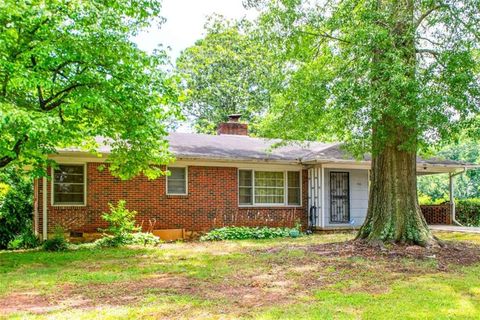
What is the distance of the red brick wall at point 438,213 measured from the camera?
62.2ft

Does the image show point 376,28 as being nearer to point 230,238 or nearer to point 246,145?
point 230,238

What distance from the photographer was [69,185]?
13352 mm

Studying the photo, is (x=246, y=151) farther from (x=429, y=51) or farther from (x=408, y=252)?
(x=408, y=252)

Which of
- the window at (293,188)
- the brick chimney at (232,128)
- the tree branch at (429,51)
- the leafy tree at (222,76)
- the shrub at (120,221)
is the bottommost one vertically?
the shrub at (120,221)

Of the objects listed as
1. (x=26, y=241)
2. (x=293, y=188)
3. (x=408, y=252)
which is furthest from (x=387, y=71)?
(x=26, y=241)

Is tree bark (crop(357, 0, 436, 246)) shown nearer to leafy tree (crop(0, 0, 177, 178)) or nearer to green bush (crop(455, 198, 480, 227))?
leafy tree (crop(0, 0, 177, 178))

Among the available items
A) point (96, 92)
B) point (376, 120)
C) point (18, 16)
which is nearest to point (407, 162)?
point (376, 120)

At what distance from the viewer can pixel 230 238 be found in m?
14.1

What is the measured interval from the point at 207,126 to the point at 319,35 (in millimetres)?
22421

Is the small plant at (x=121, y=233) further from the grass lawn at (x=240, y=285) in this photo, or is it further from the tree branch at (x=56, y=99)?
the tree branch at (x=56, y=99)

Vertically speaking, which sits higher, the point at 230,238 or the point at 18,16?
the point at 18,16

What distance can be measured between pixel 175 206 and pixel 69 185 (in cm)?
323

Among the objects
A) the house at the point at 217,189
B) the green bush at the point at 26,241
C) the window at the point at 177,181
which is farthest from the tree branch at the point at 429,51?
the green bush at the point at 26,241

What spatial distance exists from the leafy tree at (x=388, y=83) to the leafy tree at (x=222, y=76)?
21.2 meters
